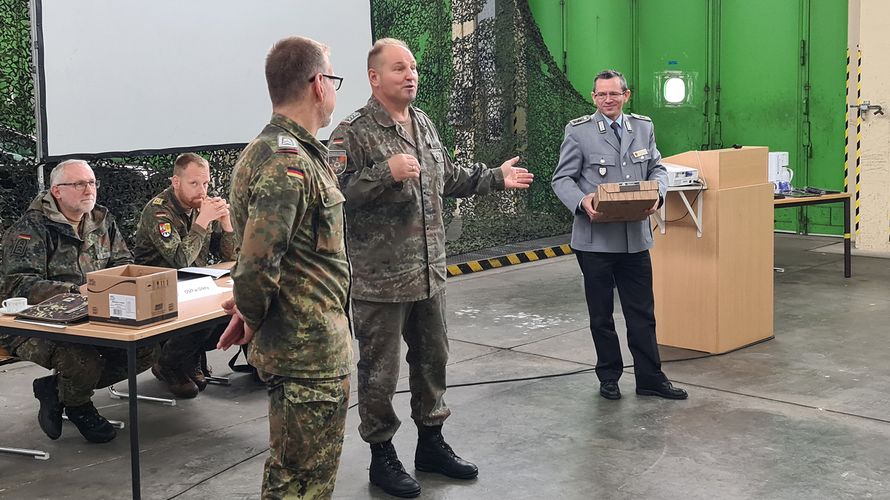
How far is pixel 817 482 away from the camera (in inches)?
151

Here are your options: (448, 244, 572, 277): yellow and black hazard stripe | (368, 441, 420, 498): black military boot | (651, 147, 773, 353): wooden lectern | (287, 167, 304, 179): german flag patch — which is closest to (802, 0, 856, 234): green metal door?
(448, 244, 572, 277): yellow and black hazard stripe

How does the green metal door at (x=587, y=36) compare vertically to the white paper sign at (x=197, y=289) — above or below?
above

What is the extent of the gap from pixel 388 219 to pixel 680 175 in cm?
242

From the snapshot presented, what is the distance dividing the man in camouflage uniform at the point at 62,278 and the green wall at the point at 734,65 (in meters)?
8.05

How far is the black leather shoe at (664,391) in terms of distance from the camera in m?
4.99

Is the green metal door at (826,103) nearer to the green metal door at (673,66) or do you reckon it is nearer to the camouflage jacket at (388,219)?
the green metal door at (673,66)

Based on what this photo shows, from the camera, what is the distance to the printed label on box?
3.76 m

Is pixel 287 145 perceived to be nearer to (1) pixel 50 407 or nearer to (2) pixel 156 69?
(1) pixel 50 407

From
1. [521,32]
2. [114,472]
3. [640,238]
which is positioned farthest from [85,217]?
[521,32]

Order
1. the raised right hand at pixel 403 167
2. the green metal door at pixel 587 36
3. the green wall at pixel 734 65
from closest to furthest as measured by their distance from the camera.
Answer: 1. the raised right hand at pixel 403 167
2. the green wall at pixel 734 65
3. the green metal door at pixel 587 36

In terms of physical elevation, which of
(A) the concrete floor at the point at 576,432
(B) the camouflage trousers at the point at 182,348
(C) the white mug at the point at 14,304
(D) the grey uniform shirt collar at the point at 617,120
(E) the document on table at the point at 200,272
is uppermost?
(D) the grey uniform shirt collar at the point at 617,120

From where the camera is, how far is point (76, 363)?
4.45m

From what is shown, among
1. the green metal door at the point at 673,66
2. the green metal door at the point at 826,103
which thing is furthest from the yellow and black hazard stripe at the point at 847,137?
the green metal door at the point at 673,66

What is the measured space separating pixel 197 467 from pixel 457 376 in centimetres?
181
